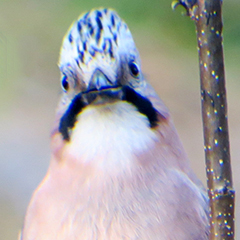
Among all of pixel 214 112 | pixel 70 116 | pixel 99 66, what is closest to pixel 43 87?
pixel 70 116

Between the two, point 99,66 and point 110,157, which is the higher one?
point 99,66

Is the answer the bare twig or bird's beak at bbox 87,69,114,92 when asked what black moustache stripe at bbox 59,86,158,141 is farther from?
the bare twig

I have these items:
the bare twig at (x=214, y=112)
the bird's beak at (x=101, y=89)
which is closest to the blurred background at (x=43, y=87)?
the bird's beak at (x=101, y=89)

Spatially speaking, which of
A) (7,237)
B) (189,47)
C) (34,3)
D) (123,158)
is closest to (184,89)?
(189,47)

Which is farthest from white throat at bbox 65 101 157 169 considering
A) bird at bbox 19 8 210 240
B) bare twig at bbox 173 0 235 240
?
bare twig at bbox 173 0 235 240

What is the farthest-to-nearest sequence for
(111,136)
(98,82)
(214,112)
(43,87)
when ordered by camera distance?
(43,87) < (111,136) < (98,82) < (214,112)

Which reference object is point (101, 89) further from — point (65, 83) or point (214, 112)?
point (214, 112)
